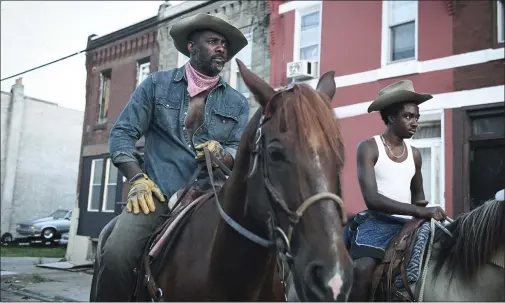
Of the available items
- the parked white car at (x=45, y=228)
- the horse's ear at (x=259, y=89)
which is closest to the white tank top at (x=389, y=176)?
the horse's ear at (x=259, y=89)

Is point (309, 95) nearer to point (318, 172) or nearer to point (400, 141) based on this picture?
point (318, 172)

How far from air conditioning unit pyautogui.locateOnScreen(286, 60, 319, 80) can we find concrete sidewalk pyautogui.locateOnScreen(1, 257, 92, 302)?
22.3ft

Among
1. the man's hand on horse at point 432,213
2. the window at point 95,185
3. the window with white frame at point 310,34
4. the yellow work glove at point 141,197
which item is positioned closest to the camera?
the yellow work glove at point 141,197

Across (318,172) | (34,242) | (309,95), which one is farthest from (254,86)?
Answer: (34,242)

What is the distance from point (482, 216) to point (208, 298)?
2.13 meters

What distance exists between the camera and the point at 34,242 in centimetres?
2441

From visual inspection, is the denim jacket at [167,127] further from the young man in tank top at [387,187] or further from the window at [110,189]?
the window at [110,189]

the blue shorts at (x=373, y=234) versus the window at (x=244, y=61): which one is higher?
the window at (x=244, y=61)

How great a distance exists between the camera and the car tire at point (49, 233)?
24.1 meters

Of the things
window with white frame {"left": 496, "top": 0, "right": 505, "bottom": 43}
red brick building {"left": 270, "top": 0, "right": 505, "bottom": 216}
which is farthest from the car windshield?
window with white frame {"left": 496, "top": 0, "right": 505, "bottom": 43}

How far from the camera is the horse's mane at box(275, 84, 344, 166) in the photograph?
1978 millimetres

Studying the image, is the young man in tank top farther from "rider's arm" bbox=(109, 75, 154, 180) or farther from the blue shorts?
"rider's arm" bbox=(109, 75, 154, 180)

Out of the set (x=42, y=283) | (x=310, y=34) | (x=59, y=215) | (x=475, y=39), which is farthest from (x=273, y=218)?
(x=59, y=215)

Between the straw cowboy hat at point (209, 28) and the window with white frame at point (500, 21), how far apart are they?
760 centimetres
